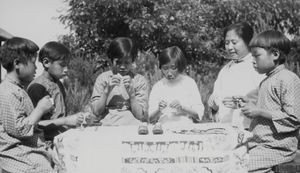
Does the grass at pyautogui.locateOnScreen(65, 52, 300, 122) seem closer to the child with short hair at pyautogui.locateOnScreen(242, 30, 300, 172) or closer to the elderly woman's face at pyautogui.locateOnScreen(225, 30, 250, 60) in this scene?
the elderly woman's face at pyautogui.locateOnScreen(225, 30, 250, 60)

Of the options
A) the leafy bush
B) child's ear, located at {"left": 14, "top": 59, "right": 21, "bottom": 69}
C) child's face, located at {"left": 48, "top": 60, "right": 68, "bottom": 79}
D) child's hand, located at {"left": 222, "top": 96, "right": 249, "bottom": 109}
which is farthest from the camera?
the leafy bush

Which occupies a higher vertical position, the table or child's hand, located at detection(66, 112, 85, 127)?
child's hand, located at detection(66, 112, 85, 127)

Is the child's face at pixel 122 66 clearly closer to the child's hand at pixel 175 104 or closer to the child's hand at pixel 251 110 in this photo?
the child's hand at pixel 175 104

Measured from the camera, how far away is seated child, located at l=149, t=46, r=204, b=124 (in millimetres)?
4402

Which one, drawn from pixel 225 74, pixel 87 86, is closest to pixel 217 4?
pixel 87 86

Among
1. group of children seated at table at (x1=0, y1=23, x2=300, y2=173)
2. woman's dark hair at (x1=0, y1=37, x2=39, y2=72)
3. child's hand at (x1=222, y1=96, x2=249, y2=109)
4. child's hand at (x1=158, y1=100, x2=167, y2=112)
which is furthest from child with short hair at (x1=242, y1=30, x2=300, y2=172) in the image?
woman's dark hair at (x1=0, y1=37, x2=39, y2=72)

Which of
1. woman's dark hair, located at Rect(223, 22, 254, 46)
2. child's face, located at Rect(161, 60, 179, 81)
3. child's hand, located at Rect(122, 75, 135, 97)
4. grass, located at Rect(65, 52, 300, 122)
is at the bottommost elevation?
grass, located at Rect(65, 52, 300, 122)

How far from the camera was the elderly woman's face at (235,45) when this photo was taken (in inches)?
171

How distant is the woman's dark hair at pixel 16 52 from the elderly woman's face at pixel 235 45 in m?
1.89

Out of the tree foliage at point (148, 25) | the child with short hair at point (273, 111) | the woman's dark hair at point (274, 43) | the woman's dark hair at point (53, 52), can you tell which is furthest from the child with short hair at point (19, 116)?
the tree foliage at point (148, 25)

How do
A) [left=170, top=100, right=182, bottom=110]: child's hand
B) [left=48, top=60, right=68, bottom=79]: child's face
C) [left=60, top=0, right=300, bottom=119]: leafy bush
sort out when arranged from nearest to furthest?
[left=48, top=60, right=68, bottom=79]: child's face → [left=170, top=100, right=182, bottom=110]: child's hand → [left=60, top=0, right=300, bottom=119]: leafy bush

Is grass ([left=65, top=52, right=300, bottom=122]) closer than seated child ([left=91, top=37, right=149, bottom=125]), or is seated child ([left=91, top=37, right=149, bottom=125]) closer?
seated child ([left=91, top=37, right=149, bottom=125])

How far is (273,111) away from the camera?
332 centimetres

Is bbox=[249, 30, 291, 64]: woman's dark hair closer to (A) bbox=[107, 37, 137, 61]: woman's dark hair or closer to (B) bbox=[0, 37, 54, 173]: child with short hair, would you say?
(A) bbox=[107, 37, 137, 61]: woman's dark hair
